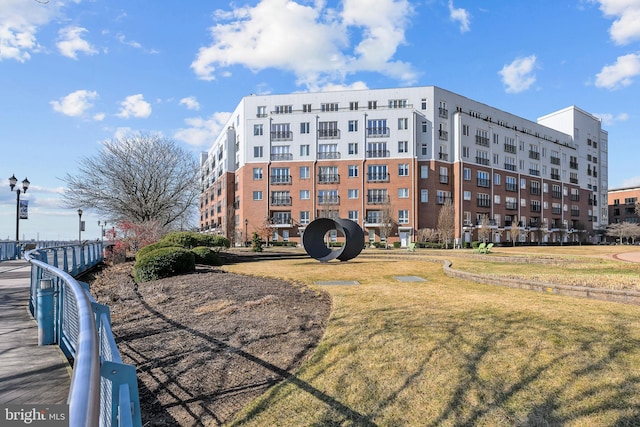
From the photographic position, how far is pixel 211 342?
6742mm

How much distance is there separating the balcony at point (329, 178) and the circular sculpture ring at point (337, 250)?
34.1 meters

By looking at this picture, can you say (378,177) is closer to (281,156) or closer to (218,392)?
(281,156)

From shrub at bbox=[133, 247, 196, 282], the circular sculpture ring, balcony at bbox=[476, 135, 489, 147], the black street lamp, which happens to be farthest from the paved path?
balcony at bbox=[476, 135, 489, 147]

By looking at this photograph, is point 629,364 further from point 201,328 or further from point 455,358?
point 201,328

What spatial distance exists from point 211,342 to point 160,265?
29.5ft

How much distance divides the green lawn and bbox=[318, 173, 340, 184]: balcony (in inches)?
1995

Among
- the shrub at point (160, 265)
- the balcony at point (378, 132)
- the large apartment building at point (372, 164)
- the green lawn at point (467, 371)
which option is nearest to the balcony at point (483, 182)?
the large apartment building at point (372, 164)

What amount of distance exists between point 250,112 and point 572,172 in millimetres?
62063

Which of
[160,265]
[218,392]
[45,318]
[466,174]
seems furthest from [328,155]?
[218,392]

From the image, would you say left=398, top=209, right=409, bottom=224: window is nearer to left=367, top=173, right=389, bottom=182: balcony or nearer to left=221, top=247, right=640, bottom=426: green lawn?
left=367, top=173, right=389, bottom=182: balcony

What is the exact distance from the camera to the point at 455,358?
5.64 metres

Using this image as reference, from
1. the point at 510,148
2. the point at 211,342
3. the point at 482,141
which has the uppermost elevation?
the point at 482,141

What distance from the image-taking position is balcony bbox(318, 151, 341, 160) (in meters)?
58.9

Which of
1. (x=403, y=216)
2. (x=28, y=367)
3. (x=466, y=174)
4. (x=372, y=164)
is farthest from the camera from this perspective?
(x=466, y=174)
